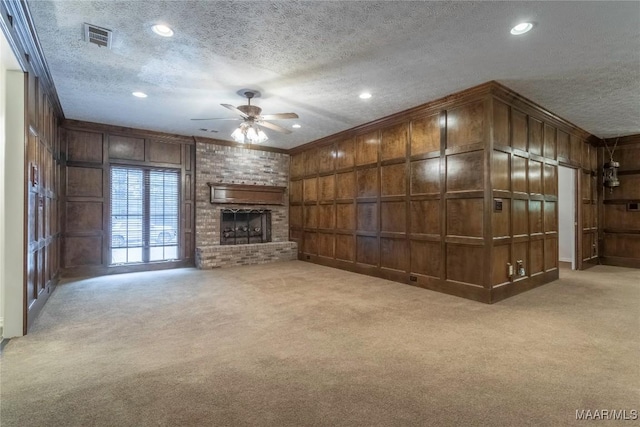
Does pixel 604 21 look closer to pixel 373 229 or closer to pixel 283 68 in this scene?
pixel 283 68

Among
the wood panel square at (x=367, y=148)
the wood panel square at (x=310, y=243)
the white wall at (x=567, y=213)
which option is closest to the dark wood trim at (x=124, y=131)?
the wood panel square at (x=310, y=243)

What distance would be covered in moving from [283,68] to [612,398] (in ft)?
13.1

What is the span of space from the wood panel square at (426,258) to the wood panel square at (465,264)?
0.58 ft

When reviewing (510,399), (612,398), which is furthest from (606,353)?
(510,399)

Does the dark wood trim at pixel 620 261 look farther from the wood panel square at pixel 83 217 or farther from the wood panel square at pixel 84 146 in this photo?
the wood panel square at pixel 84 146

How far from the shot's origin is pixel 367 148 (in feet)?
19.6

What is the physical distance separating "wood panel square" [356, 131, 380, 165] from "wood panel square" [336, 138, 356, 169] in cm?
15

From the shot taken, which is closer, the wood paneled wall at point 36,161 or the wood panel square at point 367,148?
the wood paneled wall at point 36,161

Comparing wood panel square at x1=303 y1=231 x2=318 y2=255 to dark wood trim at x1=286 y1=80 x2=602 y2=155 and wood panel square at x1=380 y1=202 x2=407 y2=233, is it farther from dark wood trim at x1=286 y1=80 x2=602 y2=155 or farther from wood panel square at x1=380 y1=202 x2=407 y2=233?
dark wood trim at x1=286 y1=80 x2=602 y2=155

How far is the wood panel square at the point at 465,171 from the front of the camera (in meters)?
4.21

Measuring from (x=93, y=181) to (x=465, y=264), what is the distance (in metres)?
6.58

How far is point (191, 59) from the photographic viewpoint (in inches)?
135

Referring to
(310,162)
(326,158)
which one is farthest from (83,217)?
(326,158)

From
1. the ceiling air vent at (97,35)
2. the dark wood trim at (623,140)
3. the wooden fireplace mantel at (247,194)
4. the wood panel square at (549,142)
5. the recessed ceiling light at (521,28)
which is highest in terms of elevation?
the ceiling air vent at (97,35)
